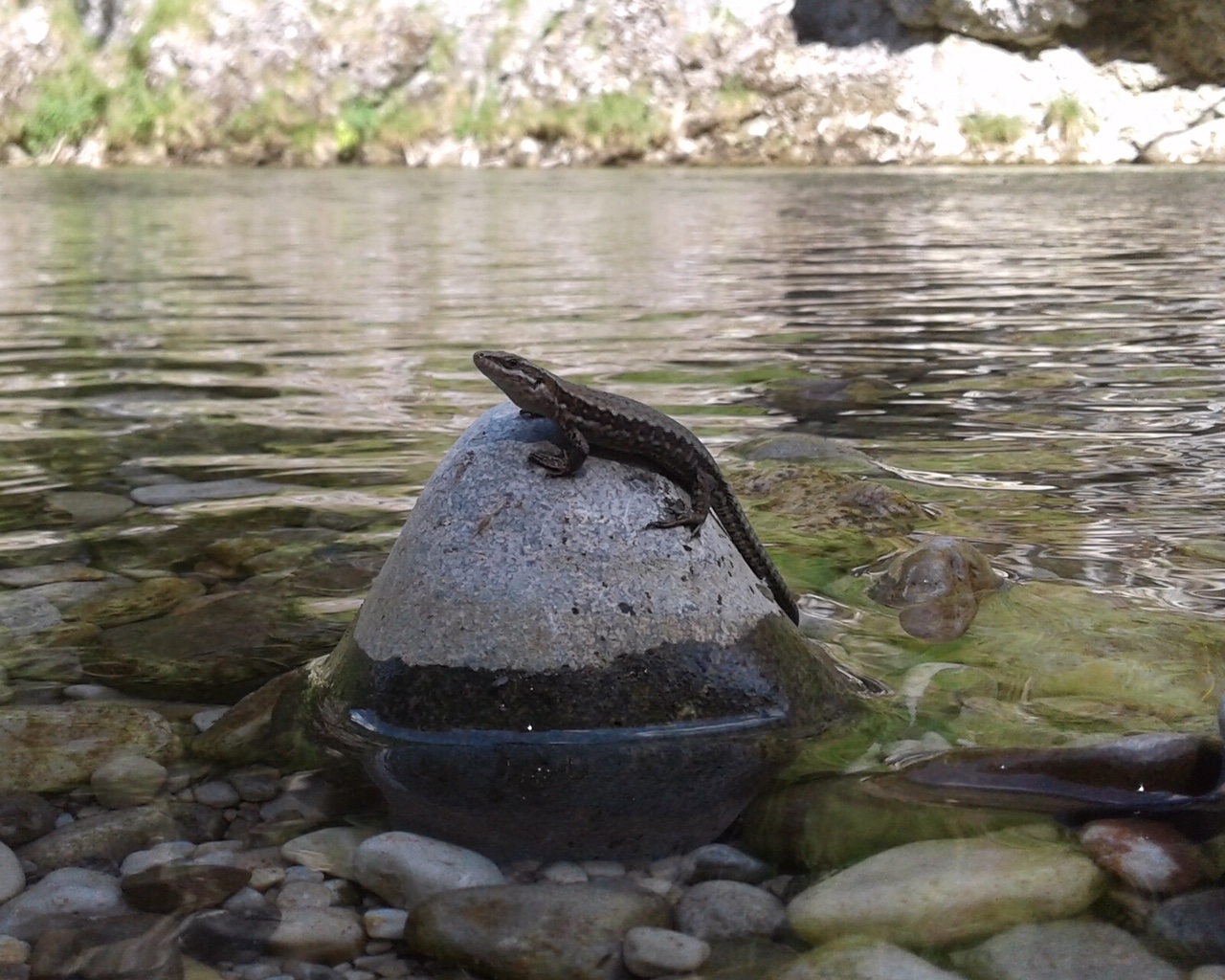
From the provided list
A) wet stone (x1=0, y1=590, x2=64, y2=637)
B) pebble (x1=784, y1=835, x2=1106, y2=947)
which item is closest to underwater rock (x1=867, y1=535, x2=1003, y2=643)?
pebble (x1=784, y1=835, x2=1106, y2=947)

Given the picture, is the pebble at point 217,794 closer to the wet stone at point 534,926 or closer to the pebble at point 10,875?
the pebble at point 10,875

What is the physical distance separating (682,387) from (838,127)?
3526cm

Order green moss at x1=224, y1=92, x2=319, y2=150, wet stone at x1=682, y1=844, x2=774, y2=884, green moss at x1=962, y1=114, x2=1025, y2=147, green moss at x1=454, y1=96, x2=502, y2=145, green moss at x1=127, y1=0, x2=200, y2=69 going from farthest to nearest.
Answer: green moss at x1=127, y1=0, x2=200, y2=69 < green moss at x1=454, y1=96, x2=502, y2=145 < green moss at x1=962, y1=114, x2=1025, y2=147 < green moss at x1=224, y1=92, x2=319, y2=150 < wet stone at x1=682, y1=844, x2=774, y2=884

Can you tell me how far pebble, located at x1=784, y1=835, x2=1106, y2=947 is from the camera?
9.00 ft

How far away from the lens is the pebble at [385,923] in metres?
2.78

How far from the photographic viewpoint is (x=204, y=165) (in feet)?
135

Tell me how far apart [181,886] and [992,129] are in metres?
41.8

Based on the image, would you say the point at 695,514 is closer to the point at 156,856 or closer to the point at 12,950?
the point at 156,856

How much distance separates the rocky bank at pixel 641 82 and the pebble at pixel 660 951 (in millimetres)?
39798

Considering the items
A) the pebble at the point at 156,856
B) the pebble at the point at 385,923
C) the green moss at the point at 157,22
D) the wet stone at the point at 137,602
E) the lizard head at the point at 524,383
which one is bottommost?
the pebble at the point at 385,923

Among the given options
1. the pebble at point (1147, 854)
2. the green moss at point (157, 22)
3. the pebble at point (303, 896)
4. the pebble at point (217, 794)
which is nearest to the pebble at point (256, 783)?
the pebble at point (217, 794)

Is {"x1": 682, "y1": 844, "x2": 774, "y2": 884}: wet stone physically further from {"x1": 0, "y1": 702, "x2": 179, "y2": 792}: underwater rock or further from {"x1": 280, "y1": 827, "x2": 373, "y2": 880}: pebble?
{"x1": 0, "y1": 702, "x2": 179, "y2": 792}: underwater rock

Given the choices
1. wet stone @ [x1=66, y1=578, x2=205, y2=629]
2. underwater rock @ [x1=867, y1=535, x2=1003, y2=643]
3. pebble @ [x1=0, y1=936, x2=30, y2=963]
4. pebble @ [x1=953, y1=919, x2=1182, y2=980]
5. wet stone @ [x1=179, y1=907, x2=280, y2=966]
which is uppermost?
underwater rock @ [x1=867, y1=535, x2=1003, y2=643]

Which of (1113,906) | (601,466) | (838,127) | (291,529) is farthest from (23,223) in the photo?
(838,127)
